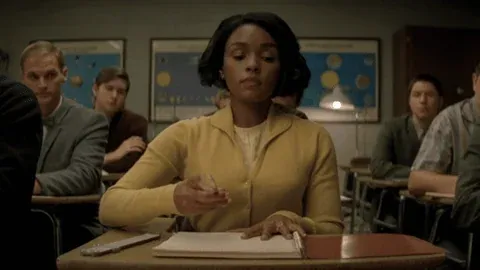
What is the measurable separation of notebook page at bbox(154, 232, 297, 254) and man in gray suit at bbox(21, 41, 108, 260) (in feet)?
4.44

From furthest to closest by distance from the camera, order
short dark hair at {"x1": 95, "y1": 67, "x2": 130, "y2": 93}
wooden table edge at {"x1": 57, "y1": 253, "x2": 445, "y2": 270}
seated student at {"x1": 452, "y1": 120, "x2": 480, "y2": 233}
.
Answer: short dark hair at {"x1": 95, "y1": 67, "x2": 130, "y2": 93} → seated student at {"x1": 452, "y1": 120, "x2": 480, "y2": 233} → wooden table edge at {"x1": 57, "y1": 253, "x2": 445, "y2": 270}

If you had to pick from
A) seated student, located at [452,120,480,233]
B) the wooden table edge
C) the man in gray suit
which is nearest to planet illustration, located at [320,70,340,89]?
the man in gray suit

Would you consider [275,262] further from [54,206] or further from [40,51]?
[40,51]

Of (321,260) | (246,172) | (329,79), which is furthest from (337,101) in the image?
(321,260)

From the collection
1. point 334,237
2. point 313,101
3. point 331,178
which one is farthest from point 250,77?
point 313,101

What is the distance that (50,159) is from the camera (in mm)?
2686

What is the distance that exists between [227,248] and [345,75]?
593 cm

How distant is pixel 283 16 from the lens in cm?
688

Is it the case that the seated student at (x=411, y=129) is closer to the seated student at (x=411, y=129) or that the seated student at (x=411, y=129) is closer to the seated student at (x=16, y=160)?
the seated student at (x=411, y=129)

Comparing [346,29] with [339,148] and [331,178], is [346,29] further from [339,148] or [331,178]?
[331,178]

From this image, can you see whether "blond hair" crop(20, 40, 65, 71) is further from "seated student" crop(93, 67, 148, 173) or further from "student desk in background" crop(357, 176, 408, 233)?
"student desk in background" crop(357, 176, 408, 233)

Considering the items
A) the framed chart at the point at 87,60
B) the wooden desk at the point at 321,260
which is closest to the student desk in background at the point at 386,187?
the wooden desk at the point at 321,260

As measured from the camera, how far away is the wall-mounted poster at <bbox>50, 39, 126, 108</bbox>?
688cm

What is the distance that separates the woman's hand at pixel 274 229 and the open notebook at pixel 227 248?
0.16 ft
